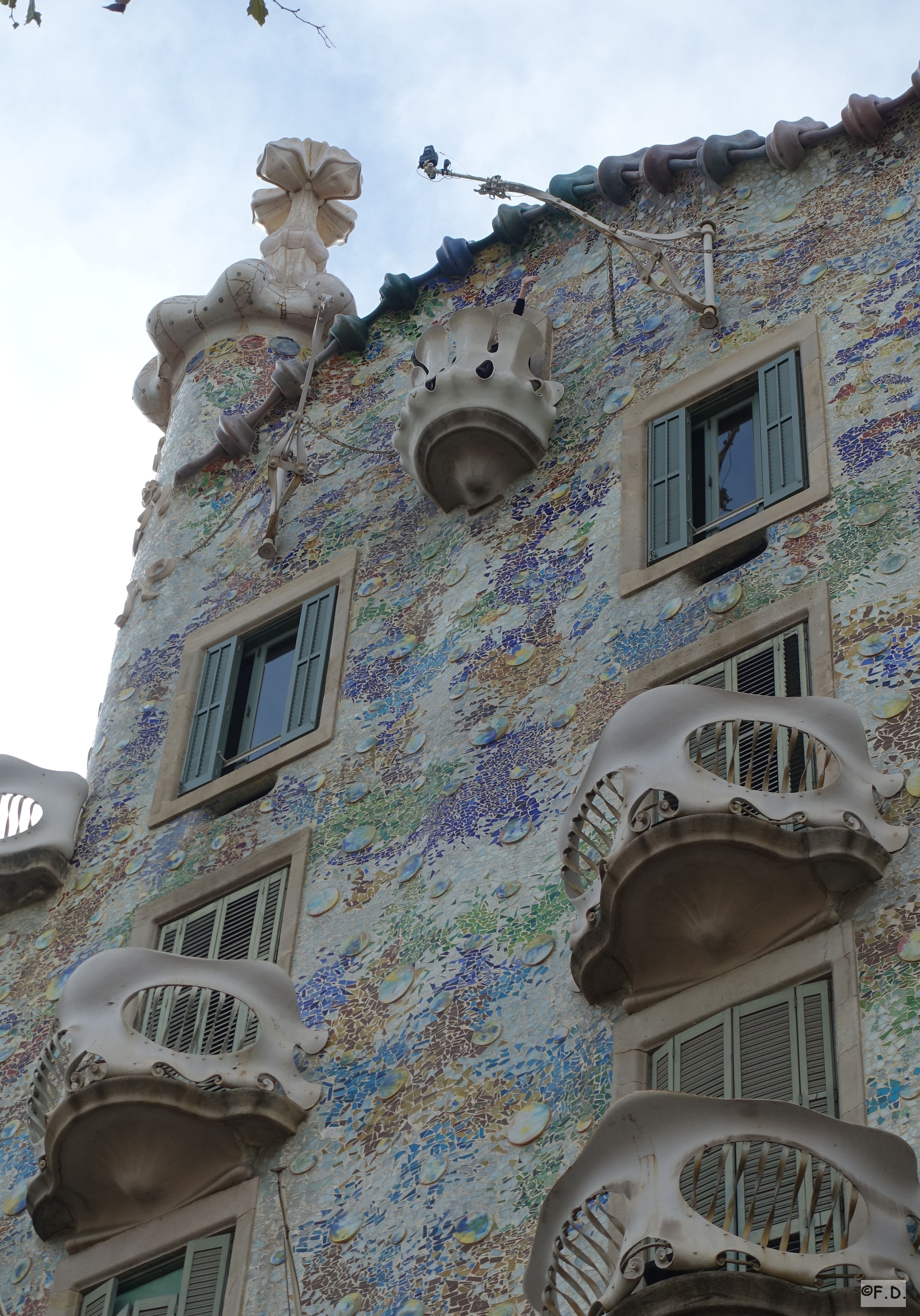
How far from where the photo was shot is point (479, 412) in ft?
49.4

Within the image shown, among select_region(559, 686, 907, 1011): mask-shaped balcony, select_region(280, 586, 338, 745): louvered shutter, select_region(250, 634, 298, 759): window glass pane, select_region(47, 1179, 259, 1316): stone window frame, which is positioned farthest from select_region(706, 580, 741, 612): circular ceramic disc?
select_region(47, 1179, 259, 1316): stone window frame

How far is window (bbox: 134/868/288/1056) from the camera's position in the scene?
12.9m

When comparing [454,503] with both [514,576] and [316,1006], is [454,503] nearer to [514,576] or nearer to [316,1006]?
[514,576]

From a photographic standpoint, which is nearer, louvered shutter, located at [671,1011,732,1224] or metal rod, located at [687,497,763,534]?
louvered shutter, located at [671,1011,732,1224]

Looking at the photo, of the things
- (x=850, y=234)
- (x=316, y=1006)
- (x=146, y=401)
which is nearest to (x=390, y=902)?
(x=316, y=1006)

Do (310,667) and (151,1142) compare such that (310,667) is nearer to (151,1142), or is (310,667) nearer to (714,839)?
(151,1142)

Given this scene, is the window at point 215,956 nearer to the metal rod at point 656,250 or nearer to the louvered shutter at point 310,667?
the louvered shutter at point 310,667

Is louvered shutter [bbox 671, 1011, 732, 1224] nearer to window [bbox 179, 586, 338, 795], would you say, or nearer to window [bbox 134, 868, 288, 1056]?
window [bbox 134, 868, 288, 1056]

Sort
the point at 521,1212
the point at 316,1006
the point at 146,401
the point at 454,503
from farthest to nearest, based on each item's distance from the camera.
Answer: the point at 146,401
the point at 454,503
the point at 316,1006
the point at 521,1212

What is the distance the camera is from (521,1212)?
35.6 feet

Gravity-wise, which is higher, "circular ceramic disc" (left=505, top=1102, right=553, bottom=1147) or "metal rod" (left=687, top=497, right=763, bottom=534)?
"metal rod" (left=687, top=497, right=763, bottom=534)

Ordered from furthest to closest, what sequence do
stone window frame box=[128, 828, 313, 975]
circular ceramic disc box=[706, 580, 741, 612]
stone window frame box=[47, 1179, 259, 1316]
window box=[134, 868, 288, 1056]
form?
stone window frame box=[128, 828, 313, 975] < window box=[134, 868, 288, 1056] < circular ceramic disc box=[706, 580, 741, 612] < stone window frame box=[47, 1179, 259, 1316]

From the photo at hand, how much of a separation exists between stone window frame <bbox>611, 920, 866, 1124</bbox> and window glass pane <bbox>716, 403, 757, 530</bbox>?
10.6 feet

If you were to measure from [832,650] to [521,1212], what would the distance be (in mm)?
3115
